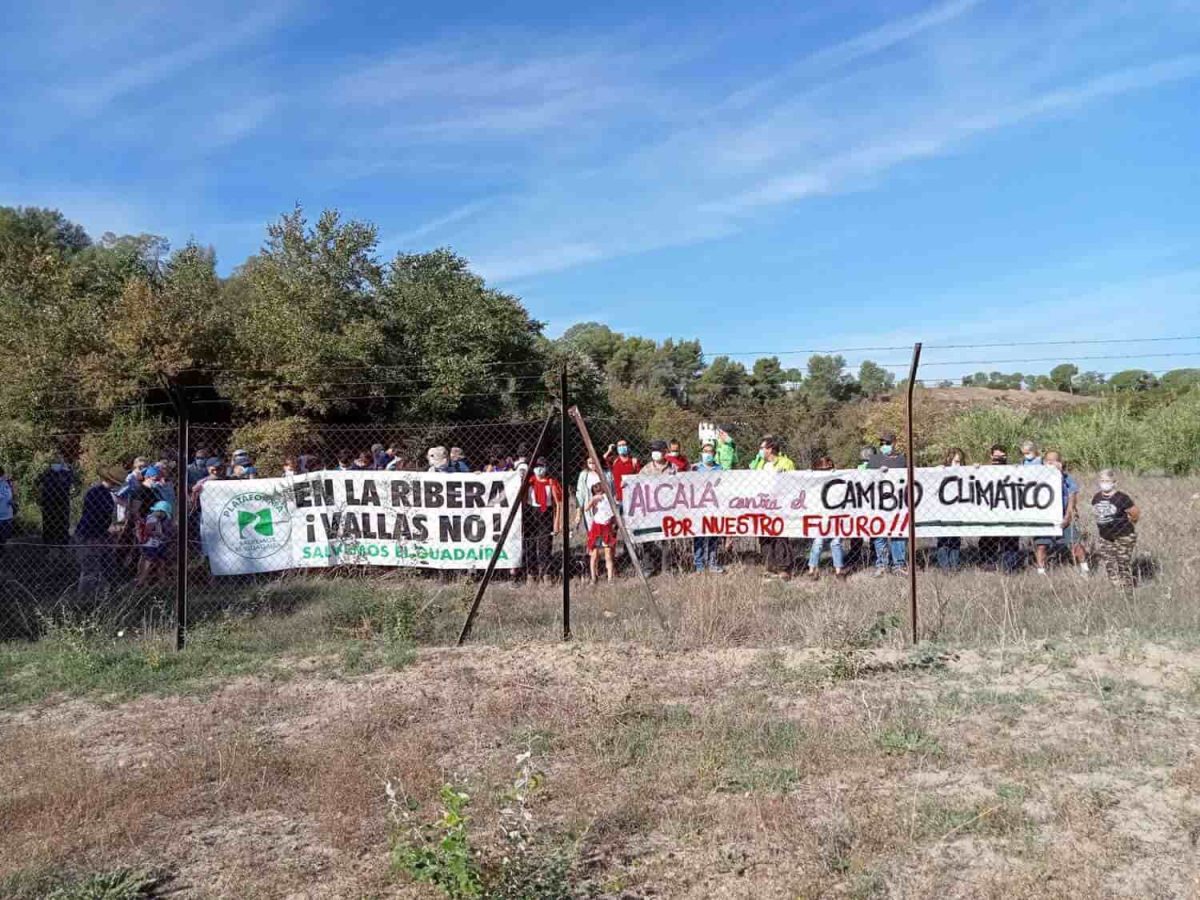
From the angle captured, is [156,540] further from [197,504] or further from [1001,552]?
[1001,552]

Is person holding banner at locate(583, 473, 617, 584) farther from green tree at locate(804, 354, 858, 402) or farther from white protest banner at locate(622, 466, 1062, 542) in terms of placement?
green tree at locate(804, 354, 858, 402)

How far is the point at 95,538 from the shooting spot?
34.5 ft

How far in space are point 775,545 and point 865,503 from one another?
118 cm

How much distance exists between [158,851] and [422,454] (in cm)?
1343

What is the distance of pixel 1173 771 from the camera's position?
5.09 meters

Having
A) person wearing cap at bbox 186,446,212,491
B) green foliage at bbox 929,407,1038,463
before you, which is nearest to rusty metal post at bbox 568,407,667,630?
person wearing cap at bbox 186,446,212,491

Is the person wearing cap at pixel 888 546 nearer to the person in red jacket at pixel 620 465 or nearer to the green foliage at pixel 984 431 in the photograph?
the person in red jacket at pixel 620 465

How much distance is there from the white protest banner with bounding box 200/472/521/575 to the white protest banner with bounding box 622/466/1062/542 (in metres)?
2.03

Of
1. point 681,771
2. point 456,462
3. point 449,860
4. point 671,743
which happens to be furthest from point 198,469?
point 449,860

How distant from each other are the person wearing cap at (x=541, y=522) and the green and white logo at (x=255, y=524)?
265 centimetres

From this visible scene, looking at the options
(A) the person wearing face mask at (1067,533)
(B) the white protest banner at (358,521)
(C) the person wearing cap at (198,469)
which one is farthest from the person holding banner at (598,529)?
(C) the person wearing cap at (198,469)

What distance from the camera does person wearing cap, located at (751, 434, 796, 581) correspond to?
11180 mm

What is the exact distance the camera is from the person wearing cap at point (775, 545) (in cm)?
1118

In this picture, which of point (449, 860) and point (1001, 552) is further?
point (1001, 552)
